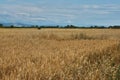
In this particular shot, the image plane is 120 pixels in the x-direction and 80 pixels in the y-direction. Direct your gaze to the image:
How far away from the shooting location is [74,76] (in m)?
7.55

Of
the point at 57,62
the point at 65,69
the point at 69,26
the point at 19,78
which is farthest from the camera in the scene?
the point at 69,26

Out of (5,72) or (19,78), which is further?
(5,72)

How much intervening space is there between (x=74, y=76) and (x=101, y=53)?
20.5 ft

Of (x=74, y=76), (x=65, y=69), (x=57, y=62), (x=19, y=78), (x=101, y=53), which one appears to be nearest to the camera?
(x=19, y=78)

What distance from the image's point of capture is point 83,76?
7.61 metres

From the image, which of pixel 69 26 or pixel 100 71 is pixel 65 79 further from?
pixel 69 26

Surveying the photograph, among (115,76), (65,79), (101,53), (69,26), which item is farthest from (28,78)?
(69,26)

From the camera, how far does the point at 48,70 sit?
25.2ft

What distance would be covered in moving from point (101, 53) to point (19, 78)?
286 inches

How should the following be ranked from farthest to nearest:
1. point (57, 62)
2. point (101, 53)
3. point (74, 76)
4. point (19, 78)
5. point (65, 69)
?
1. point (101, 53)
2. point (57, 62)
3. point (65, 69)
4. point (74, 76)
5. point (19, 78)

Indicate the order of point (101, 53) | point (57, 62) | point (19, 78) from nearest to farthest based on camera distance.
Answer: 1. point (19, 78)
2. point (57, 62)
3. point (101, 53)

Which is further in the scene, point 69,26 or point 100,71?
point 69,26

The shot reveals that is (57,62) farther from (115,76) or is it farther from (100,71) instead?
(115,76)

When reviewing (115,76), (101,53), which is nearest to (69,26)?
(101,53)
